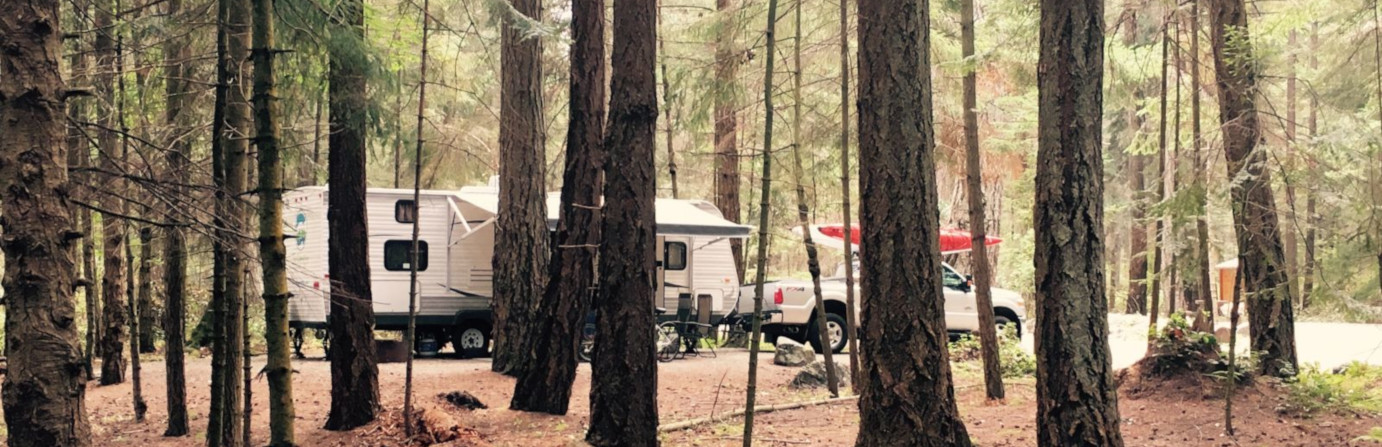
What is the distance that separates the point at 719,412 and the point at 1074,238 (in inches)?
197

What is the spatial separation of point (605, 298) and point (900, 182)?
2.44 meters

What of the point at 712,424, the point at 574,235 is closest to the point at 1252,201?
the point at 712,424

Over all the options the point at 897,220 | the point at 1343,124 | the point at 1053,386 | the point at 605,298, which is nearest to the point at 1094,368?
the point at 1053,386

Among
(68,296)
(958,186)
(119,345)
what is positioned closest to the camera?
(68,296)

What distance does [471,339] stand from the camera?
1520cm

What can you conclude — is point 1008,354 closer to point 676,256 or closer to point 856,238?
point 676,256

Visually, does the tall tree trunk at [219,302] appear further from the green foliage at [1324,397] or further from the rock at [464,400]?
the green foliage at [1324,397]

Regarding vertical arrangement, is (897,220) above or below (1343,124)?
below

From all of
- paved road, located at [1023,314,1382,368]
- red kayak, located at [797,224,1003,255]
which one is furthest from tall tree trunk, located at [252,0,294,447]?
red kayak, located at [797,224,1003,255]

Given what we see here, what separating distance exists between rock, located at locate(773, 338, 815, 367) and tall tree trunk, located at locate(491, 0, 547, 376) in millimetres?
4409

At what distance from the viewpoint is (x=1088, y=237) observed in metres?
6.36

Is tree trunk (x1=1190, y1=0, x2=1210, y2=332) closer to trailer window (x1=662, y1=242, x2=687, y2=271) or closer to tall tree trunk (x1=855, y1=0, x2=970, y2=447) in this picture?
tall tree trunk (x1=855, y1=0, x2=970, y2=447)

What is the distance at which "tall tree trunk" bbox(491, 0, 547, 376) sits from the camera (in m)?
11.5

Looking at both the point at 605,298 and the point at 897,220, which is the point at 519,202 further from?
the point at 897,220
